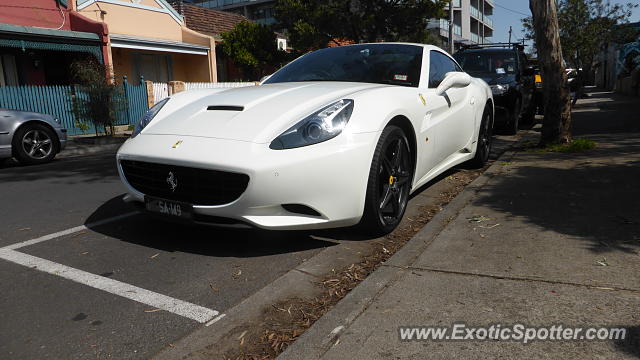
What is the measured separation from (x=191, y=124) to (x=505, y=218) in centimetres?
246

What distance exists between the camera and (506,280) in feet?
8.91

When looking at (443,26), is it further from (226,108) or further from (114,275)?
(114,275)

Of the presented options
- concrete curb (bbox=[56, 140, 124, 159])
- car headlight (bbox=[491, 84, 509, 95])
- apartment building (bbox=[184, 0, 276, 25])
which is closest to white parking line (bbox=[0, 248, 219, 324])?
concrete curb (bbox=[56, 140, 124, 159])

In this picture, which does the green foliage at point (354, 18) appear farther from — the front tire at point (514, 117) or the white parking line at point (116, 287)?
the white parking line at point (116, 287)

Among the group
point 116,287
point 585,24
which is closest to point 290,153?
point 116,287

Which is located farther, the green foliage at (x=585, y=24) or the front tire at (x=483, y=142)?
the green foliage at (x=585, y=24)

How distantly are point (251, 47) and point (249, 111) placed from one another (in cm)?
2261

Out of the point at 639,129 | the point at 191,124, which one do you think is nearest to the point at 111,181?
the point at 191,124

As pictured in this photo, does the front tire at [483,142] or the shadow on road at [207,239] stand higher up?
the front tire at [483,142]

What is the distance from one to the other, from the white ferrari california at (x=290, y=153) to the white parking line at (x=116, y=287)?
0.57 meters

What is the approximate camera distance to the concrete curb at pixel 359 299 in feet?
6.97

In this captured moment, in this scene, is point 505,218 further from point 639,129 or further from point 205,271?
point 639,129

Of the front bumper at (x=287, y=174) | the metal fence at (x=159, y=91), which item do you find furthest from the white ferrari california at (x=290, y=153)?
the metal fence at (x=159, y=91)

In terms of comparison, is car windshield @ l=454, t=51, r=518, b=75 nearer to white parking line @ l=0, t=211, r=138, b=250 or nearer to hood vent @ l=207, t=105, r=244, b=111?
hood vent @ l=207, t=105, r=244, b=111
